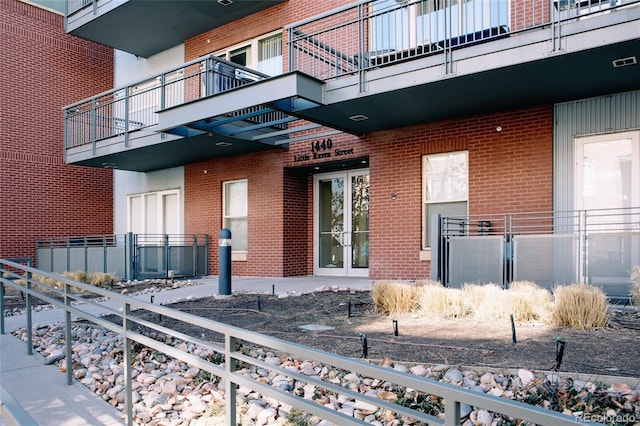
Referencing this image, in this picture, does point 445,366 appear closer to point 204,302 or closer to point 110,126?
point 204,302

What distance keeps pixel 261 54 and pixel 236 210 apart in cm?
435

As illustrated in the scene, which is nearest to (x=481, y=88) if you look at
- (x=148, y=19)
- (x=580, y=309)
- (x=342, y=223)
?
(x=580, y=309)

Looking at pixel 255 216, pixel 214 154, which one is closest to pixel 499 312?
pixel 255 216

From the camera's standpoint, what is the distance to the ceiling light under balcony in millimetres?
6680

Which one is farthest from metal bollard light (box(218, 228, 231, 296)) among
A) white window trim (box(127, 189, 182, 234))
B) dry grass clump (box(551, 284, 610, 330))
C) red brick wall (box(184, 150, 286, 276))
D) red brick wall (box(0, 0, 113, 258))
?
red brick wall (box(0, 0, 113, 258))

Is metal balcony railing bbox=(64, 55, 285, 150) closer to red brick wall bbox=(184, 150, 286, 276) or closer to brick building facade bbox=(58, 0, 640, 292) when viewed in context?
brick building facade bbox=(58, 0, 640, 292)

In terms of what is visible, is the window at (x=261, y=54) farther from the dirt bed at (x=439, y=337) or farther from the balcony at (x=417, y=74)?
the dirt bed at (x=439, y=337)

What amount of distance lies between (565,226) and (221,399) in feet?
22.4

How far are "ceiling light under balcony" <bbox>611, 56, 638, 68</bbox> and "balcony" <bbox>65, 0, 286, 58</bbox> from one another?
8214 millimetres

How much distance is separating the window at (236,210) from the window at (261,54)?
10.3 feet

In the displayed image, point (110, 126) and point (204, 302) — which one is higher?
point (110, 126)

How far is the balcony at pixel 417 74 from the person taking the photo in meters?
6.70

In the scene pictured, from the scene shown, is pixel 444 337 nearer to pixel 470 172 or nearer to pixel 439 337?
pixel 439 337

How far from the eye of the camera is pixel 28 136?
15555 millimetres
